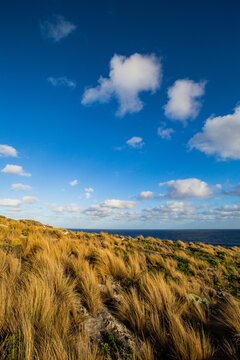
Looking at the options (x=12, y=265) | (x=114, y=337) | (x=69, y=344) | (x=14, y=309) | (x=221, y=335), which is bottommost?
(x=221, y=335)

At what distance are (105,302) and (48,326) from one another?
4.79ft

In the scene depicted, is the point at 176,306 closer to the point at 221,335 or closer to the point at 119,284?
the point at 221,335

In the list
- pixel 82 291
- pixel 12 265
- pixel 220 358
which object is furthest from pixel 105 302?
pixel 12 265

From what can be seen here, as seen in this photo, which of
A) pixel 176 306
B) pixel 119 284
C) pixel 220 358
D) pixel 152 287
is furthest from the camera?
pixel 119 284

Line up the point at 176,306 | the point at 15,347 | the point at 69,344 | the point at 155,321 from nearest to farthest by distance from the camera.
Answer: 1. the point at 15,347
2. the point at 69,344
3. the point at 155,321
4. the point at 176,306

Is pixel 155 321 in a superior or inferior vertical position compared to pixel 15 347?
inferior

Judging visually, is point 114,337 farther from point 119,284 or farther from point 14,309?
point 119,284

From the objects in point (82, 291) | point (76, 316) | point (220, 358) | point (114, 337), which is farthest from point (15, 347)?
point (220, 358)

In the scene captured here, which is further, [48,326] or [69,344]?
[48,326]

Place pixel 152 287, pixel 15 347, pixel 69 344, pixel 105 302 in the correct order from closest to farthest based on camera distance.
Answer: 1. pixel 15 347
2. pixel 69 344
3. pixel 105 302
4. pixel 152 287

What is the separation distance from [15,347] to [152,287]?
8.59 ft

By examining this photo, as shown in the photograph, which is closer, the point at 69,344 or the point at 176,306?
the point at 69,344

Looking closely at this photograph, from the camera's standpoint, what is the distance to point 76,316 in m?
2.51

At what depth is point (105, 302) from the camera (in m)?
3.28
